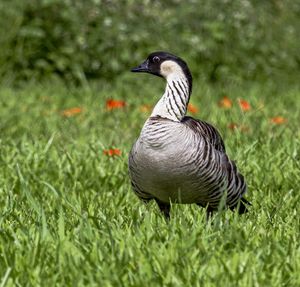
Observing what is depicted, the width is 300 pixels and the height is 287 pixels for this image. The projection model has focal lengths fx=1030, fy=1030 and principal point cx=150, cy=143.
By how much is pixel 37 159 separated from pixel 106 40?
227 inches

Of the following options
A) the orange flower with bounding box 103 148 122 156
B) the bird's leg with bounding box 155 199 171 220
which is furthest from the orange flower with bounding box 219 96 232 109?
the bird's leg with bounding box 155 199 171 220

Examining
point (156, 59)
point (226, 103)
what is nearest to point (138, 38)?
point (226, 103)

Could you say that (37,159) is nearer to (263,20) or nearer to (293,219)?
(293,219)

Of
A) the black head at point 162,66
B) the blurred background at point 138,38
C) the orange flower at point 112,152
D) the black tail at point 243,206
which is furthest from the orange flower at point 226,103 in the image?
the black head at point 162,66

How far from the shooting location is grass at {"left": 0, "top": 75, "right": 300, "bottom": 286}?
390 cm

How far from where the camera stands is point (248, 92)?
1086 cm

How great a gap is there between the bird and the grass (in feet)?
0.39

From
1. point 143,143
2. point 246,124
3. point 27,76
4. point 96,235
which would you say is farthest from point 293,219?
point 27,76

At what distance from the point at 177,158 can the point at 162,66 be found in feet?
2.03

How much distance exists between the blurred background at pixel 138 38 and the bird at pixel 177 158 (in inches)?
249

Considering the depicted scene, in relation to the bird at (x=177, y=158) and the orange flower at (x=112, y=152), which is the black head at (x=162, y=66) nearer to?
the bird at (x=177, y=158)

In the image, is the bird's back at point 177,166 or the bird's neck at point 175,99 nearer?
the bird's back at point 177,166

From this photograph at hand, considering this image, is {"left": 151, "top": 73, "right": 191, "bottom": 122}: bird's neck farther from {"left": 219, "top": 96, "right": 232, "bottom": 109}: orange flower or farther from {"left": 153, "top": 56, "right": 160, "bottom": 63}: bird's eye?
{"left": 219, "top": 96, "right": 232, "bottom": 109}: orange flower

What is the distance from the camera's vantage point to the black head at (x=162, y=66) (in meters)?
5.14
